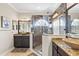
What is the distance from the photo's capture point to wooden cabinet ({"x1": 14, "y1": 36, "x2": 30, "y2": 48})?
6.51 m

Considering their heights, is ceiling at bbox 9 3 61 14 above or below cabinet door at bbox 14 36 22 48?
above

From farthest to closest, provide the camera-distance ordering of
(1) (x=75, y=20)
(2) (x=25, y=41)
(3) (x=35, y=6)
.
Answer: (2) (x=25, y=41)
(3) (x=35, y=6)
(1) (x=75, y=20)

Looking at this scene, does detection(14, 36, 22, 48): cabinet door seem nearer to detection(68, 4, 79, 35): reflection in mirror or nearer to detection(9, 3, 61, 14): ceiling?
detection(9, 3, 61, 14): ceiling

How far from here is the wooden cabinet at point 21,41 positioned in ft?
21.3

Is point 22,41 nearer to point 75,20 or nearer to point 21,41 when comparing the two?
point 21,41

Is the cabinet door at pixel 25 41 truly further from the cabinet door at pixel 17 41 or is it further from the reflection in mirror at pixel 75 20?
the reflection in mirror at pixel 75 20

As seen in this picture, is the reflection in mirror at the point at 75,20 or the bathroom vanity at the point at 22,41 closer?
the reflection in mirror at the point at 75,20

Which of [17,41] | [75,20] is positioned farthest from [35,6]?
[75,20]

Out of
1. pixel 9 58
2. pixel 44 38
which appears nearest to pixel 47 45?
pixel 44 38

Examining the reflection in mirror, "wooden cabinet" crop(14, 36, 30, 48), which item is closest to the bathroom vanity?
"wooden cabinet" crop(14, 36, 30, 48)

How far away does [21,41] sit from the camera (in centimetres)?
651

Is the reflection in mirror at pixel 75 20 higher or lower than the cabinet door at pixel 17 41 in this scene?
higher

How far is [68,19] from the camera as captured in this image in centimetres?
321

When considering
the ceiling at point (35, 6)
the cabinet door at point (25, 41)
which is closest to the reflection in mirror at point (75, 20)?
the ceiling at point (35, 6)
